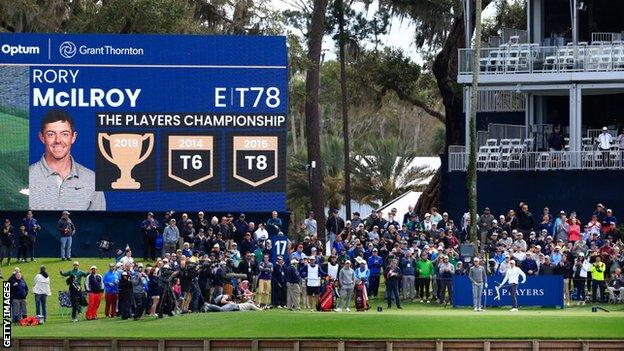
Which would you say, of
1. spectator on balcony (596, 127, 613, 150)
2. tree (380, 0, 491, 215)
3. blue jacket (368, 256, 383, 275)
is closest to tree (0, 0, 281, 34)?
tree (380, 0, 491, 215)

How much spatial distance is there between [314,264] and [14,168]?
Answer: 36.1 feet

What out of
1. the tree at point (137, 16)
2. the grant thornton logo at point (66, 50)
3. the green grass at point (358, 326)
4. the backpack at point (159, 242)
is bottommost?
the green grass at point (358, 326)

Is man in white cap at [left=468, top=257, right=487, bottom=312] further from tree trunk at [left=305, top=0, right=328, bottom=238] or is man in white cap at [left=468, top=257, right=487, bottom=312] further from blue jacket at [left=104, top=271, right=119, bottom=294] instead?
tree trunk at [left=305, top=0, right=328, bottom=238]

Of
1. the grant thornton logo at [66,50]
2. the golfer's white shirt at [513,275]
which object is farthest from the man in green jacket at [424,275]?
the grant thornton logo at [66,50]

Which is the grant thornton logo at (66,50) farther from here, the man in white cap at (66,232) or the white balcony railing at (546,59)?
the white balcony railing at (546,59)

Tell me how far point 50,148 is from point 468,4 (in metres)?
15.6

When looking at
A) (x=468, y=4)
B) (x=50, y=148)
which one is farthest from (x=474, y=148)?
(x=50, y=148)

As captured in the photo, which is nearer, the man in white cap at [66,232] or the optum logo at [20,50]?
the man in white cap at [66,232]

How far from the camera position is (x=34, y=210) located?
53.1m

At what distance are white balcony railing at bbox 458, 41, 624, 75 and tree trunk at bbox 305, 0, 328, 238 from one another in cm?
535

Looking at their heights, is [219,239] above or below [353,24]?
below

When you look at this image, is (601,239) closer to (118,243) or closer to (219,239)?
(219,239)

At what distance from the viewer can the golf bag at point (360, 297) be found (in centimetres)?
4609

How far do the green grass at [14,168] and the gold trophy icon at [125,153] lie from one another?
221cm
